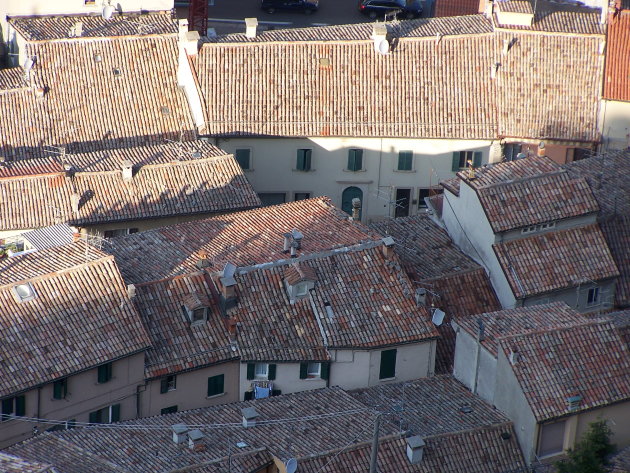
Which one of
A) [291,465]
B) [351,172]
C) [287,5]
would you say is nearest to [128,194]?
[351,172]

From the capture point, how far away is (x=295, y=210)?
78812mm

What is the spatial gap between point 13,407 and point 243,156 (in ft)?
90.1

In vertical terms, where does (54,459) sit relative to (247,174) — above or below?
below

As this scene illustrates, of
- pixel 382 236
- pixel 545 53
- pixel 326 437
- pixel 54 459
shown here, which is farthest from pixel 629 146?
pixel 54 459

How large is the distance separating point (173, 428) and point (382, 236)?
727 inches

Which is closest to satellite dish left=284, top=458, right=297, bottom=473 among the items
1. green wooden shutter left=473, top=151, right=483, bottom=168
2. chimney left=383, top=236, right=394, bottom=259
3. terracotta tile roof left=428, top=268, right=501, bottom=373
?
chimney left=383, top=236, right=394, bottom=259

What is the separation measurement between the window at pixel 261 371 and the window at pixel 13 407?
35.7 ft

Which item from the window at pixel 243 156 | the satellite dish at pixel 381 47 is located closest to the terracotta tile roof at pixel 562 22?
the satellite dish at pixel 381 47

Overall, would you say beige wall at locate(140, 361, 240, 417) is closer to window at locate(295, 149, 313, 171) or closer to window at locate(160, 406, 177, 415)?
window at locate(160, 406, 177, 415)

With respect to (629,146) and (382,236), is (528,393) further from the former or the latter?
(629,146)

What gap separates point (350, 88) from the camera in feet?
293

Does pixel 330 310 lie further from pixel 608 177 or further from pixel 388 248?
pixel 608 177

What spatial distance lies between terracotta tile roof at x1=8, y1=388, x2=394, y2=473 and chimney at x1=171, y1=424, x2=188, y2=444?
0.25 m

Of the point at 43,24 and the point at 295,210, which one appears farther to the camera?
the point at 43,24
